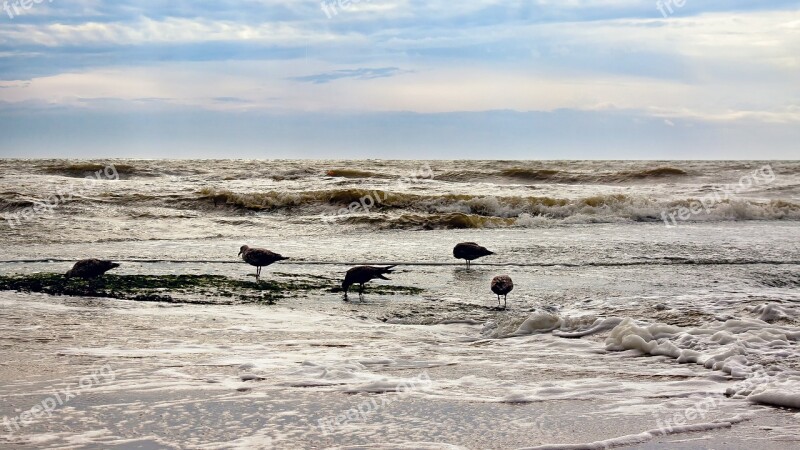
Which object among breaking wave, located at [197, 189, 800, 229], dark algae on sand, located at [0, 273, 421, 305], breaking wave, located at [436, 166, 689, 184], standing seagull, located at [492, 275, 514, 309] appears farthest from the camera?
breaking wave, located at [436, 166, 689, 184]

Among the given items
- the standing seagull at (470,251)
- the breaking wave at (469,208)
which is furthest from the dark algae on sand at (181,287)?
the breaking wave at (469,208)

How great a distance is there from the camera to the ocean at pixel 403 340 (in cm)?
497

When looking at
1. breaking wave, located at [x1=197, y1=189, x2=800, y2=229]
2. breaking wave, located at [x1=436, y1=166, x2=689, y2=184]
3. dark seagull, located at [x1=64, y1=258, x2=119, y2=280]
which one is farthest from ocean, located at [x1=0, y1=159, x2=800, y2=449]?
breaking wave, located at [x1=436, y1=166, x2=689, y2=184]

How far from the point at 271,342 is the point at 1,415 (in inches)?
110

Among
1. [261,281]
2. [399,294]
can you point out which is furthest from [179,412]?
[261,281]

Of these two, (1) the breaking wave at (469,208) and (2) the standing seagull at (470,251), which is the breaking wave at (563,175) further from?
(2) the standing seagull at (470,251)

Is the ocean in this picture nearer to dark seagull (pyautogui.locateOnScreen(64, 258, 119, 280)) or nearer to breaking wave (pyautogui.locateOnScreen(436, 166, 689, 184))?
dark seagull (pyautogui.locateOnScreen(64, 258, 119, 280))

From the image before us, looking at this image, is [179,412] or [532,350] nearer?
[179,412]

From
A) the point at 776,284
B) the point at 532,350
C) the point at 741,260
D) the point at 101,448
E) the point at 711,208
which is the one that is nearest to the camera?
the point at 101,448

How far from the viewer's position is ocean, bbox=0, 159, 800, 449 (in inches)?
196

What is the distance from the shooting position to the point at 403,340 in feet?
25.4

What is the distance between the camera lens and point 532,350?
7.40 metres

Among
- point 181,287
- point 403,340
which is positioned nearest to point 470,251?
point 181,287

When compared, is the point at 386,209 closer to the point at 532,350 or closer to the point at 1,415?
the point at 532,350
